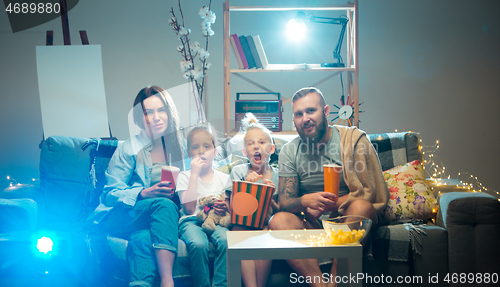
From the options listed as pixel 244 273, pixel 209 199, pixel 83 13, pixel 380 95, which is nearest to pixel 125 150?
pixel 209 199

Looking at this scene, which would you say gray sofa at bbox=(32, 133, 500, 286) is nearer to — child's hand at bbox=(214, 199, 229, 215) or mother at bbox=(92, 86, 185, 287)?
mother at bbox=(92, 86, 185, 287)

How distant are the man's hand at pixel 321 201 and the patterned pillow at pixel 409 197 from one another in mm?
383

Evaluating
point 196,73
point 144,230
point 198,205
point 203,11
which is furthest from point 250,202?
point 203,11

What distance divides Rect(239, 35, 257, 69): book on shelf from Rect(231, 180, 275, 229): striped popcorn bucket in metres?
1.32

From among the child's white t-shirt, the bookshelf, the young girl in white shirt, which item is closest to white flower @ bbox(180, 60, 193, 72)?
the bookshelf

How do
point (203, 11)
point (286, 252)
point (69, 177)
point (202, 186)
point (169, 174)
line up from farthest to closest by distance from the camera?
point (203, 11), point (69, 177), point (202, 186), point (169, 174), point (286, 252)

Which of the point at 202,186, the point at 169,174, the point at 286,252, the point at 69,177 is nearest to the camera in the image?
the point at 286,252

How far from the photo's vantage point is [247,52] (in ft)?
8.19

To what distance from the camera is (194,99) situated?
2691mm

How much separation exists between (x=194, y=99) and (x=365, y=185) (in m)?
1.55

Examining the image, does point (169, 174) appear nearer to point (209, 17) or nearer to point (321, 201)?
point (321, 201)

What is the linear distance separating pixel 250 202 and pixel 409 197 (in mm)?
846

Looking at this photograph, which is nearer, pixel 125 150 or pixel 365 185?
pixel 365 185

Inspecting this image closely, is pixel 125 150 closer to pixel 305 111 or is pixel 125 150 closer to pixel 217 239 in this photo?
pixel 217 239
